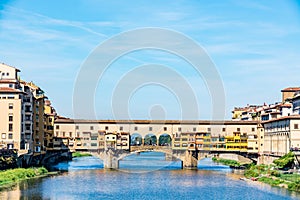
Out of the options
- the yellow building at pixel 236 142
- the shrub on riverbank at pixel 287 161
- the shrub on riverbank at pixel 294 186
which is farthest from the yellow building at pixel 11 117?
the yellow building at pixel 236 142

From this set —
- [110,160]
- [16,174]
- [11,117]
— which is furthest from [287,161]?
[11,117]

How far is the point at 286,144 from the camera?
164 feet

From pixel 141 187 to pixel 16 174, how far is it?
9.01 m

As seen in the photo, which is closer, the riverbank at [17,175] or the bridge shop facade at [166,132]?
the riverbank at [17,175]

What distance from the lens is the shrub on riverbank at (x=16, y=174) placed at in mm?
39281

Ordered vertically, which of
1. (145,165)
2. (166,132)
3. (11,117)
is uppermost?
(11,117)

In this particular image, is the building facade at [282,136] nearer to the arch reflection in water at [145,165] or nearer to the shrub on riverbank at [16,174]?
the arch reflection in water at [145,165]

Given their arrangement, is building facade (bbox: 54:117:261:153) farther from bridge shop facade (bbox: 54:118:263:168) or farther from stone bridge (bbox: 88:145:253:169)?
stone bridge (bbox: 88:145:253:169)

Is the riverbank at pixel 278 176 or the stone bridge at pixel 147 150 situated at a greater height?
the stone bridge at pixel 147 150

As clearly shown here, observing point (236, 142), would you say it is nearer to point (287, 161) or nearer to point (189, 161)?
point (189, 161)

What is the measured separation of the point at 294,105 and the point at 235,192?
23.4m

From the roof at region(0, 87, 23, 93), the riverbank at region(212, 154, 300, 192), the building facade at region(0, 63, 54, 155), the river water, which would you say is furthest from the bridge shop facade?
the roof at region(0, 87, 23, 93)

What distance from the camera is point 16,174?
4181cm

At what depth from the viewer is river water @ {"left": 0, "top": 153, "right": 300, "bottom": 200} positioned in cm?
3469
